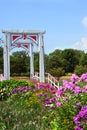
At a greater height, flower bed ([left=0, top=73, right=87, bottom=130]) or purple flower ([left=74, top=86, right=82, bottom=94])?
purple flower ([left=74, top=86, right=82, bottom=94])

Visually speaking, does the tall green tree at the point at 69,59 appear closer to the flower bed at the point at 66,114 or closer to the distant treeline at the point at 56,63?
the distant treeline at the point at 56,63

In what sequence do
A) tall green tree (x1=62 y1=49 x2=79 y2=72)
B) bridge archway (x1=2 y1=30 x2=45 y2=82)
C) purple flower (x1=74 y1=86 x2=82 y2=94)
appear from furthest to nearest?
tall green tree (x1=62 y1=49 x2=79 y2=72)
bridge archway (x1=2 y1=30 x2=45 y2=82)
purple flower (x1=74 y1=86 x2=82 y2=94)

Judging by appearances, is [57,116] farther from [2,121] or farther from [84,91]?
[2,121]

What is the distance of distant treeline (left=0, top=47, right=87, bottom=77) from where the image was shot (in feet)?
189

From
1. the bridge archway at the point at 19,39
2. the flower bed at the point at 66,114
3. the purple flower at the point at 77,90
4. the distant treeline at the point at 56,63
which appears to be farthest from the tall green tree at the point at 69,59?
the purple flower at the point at 77,90

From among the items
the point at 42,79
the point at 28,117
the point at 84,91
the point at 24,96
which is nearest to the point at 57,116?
the point at 84,91

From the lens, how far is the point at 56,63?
74.8m

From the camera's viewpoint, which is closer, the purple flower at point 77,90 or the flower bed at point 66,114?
the flower bed at point 66,114

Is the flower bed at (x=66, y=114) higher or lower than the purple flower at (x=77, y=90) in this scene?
lower

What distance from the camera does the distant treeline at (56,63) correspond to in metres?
57.6

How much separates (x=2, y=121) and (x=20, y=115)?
5.04ft

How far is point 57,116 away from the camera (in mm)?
7082

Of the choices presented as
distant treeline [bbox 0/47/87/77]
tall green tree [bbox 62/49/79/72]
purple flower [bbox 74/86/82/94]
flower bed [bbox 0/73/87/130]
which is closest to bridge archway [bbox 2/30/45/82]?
flower bed [bbox 0/73/87/130]

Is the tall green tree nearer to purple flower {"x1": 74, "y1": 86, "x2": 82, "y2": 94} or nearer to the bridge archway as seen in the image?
the bridge archway
